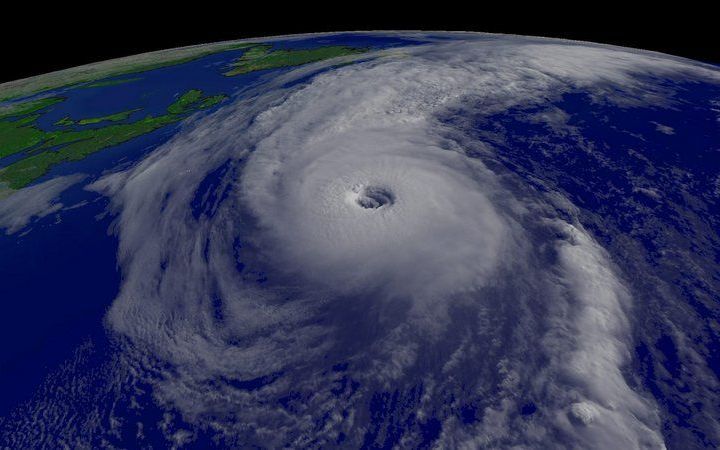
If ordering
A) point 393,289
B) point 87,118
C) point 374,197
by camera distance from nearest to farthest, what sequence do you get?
1. point 393,289
2. point 374,197
3. point 87,118

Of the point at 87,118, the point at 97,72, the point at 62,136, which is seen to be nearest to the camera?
the point at 62,136

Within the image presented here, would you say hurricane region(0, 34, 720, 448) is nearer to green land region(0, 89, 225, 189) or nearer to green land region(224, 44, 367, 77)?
green land region(0, 89, 225, 189)

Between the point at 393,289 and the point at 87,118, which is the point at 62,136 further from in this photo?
the point at 393,289

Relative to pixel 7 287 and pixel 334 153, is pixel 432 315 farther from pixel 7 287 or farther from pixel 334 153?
pixel 7 287

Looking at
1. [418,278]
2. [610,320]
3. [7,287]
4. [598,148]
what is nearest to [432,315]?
[418,278]

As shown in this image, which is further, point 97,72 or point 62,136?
point 97,72

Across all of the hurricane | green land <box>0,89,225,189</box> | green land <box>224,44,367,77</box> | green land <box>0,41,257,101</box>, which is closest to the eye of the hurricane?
the hurricane

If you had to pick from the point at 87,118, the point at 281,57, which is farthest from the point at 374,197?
the point at 281,57
